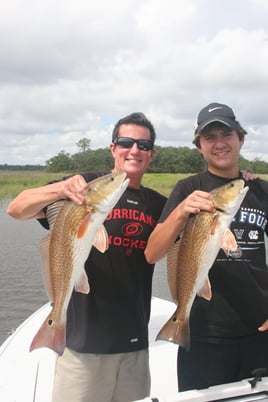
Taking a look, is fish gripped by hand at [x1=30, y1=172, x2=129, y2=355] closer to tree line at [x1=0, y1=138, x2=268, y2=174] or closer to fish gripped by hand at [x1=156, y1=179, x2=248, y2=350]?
fish gripped by hand at [x1=156, y1=179, x2=248, y2=350]

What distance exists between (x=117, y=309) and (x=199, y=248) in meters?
0.88

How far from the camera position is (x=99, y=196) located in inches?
95.6

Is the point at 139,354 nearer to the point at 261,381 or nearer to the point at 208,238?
the point at 261,381

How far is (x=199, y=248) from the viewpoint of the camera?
266 cm

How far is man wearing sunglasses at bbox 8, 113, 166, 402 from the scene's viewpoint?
10.0 feet

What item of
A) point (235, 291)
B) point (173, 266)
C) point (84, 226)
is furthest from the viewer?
point (235, 291)

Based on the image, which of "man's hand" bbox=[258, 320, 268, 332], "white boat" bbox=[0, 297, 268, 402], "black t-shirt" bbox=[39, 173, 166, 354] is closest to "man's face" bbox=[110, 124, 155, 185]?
"black t-shirt" bbox=[39, 173, 166, 354]

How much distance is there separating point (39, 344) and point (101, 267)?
0.81 m

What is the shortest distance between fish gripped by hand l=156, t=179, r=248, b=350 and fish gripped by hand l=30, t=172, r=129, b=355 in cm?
57

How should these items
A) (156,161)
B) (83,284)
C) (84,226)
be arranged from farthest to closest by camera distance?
(156,161), (83,284), (84,226)

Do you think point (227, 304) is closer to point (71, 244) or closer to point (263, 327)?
point (263, 327)

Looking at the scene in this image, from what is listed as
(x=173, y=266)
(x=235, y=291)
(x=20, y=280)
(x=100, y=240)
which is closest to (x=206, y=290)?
(x=173, y=266)

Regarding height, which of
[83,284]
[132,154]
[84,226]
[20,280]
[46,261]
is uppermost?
[132,154]

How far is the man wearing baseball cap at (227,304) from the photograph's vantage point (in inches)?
119
